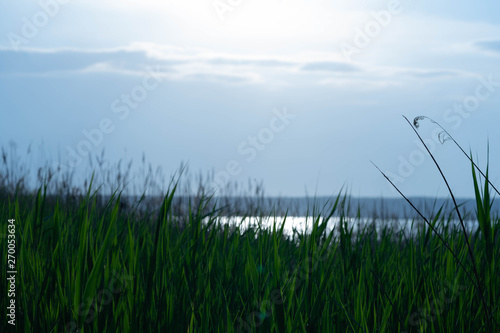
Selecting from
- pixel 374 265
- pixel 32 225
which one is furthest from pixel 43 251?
pixel 374 265

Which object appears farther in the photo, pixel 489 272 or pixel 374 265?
pixel 374 265

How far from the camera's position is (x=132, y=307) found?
5.80 feet

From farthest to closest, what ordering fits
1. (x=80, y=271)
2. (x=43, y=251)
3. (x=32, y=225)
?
(x=43, y=251), (x=32, y=225), (x=80, y=271)

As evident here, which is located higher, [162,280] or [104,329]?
[162,280]

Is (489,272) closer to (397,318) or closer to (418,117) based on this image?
(397,318)

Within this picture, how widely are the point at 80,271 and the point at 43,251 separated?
1.08 meters

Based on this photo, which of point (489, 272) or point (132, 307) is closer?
point (132, 307)

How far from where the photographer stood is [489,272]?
2205 millimetres

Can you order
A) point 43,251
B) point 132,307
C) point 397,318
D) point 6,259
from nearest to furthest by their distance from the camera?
1. point 132,307
2. point 397,318
3. point 6,259
4. point 43,251

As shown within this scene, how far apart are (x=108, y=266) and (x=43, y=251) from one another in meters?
0.87

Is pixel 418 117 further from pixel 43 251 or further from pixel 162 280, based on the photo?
pixel 43 251

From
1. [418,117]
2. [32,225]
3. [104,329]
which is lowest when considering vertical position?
[104,329]

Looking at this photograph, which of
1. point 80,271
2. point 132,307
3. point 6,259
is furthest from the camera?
point 6,259

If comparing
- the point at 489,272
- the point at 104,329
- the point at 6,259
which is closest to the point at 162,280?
the point at 104,329
